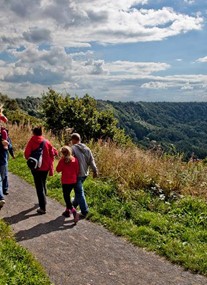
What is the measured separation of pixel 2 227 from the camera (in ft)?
22.0

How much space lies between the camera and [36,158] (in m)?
7.88

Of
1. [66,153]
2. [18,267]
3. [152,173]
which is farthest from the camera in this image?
[152,173]

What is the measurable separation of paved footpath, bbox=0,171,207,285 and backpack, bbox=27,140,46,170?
3.61 feet

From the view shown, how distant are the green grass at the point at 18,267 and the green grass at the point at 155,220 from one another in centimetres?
214

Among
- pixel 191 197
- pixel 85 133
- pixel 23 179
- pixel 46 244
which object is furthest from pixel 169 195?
pixel 85 133

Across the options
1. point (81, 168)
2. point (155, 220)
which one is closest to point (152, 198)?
point (155, 220)

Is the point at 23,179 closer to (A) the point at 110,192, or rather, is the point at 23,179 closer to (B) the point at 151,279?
(A) the point at 110,192

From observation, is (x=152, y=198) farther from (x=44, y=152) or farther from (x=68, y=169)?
(x=44, y=152)

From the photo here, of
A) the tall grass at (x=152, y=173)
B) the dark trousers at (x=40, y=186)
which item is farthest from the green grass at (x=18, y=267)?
the tall grass at (x=152, y=173)

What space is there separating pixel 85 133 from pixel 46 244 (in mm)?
31611

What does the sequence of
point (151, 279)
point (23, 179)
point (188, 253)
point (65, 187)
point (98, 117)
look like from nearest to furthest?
point (151, 279) → point (188, 253) → point (65, 187) → point (23, 179) → point (98, 117)

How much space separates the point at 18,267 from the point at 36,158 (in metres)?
3.04

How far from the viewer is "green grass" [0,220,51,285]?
4.89 m

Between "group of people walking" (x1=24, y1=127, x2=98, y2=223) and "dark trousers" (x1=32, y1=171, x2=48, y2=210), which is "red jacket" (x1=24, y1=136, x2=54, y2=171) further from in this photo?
"dark trousers" (x1=32, y1=171, x2=48, y2=210)
